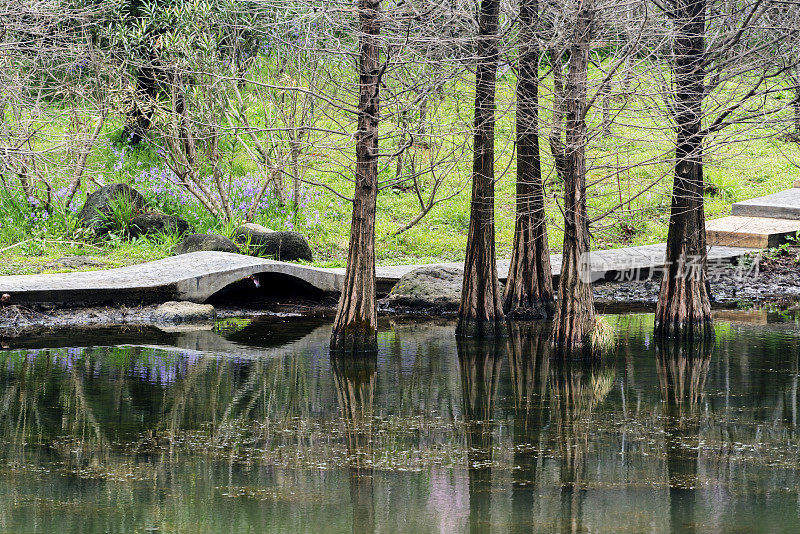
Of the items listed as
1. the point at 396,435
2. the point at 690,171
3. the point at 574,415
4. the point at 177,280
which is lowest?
the point at 396,435

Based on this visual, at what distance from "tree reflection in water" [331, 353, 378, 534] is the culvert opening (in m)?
3.94

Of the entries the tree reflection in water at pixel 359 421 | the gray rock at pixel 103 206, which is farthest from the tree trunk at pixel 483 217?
the gray rock at pixel 103 206

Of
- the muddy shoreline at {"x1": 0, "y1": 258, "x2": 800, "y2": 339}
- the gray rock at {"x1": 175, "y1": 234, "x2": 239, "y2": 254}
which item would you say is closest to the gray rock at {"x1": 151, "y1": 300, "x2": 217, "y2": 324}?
the muddy shoreline at {"x1": 0, "y1": 258, "x2": 800, "y2": 339}

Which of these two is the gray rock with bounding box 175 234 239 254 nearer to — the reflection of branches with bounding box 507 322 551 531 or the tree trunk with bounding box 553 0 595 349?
the reflection of branches with bounding box 507 322 551 531

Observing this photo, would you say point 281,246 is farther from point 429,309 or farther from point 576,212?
point 576,212

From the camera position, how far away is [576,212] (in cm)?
1108

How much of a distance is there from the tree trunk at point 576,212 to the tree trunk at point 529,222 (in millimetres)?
1181

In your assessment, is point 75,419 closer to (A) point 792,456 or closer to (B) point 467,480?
(B) point 467,480

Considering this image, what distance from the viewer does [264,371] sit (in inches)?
436

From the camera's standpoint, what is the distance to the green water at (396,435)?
6.61m

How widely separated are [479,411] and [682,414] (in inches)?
74.1

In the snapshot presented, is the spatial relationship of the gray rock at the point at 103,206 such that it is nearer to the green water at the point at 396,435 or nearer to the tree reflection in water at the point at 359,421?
the green water at the point at 396,435

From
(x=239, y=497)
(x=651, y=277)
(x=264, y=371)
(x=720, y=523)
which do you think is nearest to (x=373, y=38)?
(x=264, y=371)

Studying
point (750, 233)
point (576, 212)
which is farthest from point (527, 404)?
point (750, 233)
